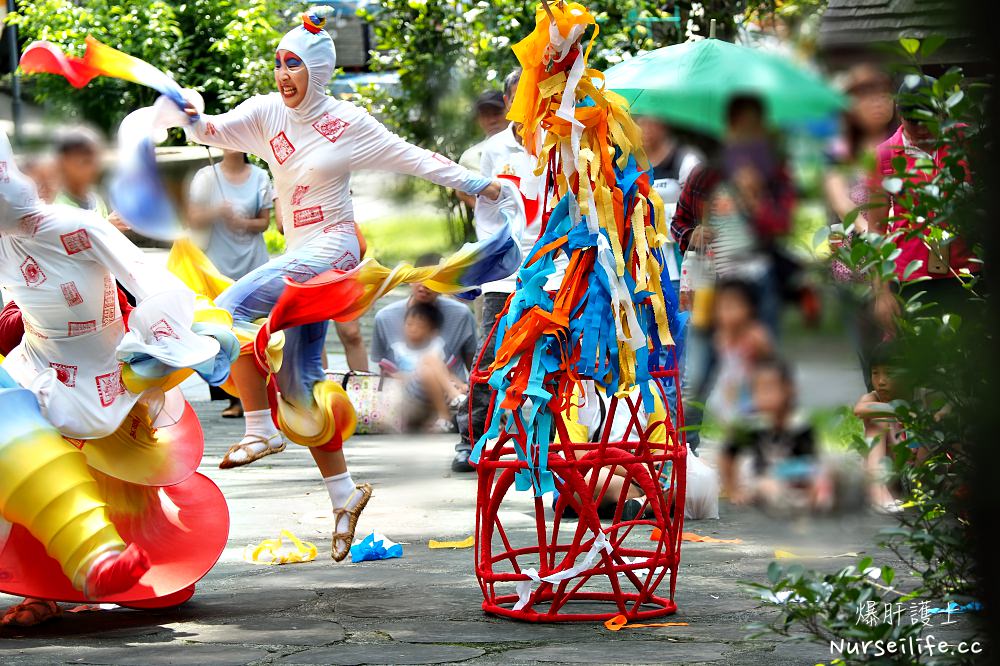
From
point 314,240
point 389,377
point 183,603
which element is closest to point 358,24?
point 389,377

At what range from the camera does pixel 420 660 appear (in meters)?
3.73

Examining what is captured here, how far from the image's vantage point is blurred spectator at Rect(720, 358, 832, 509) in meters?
1.13

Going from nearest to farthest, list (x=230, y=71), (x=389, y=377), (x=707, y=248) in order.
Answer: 1. (x=707, y=248)
2. (x=389, y=377)
3. (x=230, y=71)

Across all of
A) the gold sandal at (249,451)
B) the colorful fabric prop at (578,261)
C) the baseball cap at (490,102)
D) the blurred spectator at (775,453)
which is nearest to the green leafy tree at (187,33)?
the baseball cap at (490,102)

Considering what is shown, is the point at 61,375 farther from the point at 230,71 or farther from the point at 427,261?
the point at 230,71

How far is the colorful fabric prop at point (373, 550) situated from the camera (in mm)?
5426

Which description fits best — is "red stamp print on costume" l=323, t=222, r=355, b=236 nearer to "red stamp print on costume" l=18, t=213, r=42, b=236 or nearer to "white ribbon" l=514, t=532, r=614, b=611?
"red stamp print on costume" l=18, t=213, r=42, b=236

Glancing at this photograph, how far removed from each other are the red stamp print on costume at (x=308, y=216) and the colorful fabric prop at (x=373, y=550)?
3.99 feet

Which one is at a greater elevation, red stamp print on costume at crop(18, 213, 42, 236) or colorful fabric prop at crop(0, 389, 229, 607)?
red stamp print on costume at crop(18, 213, 42, 236)

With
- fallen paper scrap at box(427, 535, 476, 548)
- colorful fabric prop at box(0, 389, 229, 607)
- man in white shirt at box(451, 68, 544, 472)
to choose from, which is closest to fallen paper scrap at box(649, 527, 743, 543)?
fallen paper scrap at box(427, 535, 476, 548)

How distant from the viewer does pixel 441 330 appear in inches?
311

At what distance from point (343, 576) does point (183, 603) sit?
67 cm

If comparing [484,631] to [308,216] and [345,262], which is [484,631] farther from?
[308,216]

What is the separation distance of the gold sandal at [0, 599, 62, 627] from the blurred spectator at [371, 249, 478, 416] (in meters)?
3.63
